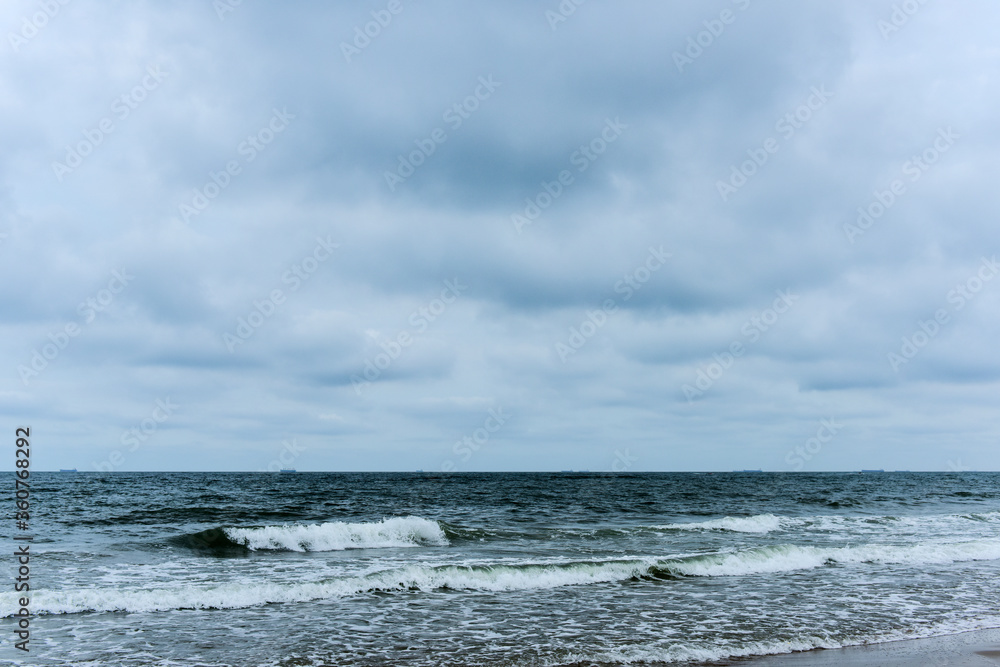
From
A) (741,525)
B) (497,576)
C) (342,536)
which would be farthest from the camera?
(741,525)

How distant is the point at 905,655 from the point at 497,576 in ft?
31.2

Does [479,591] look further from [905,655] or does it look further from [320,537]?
[320,537]

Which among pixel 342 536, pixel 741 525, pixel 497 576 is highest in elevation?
pixel 497 576

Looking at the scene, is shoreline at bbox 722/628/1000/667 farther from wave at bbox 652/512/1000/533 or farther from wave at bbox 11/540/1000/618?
wave at bbox 652/512/1000/533

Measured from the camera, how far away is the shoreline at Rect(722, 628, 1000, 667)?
1032 cm

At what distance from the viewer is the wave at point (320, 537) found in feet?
79.0

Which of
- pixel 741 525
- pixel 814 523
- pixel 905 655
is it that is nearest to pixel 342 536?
pixel 741 525

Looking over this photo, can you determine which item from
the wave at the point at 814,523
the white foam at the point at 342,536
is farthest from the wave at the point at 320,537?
the wave at the point at 814,523

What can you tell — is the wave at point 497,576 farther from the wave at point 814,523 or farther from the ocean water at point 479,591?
the wave at point 814,523

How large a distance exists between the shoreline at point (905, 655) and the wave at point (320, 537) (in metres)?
16.3

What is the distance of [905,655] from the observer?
1075cm

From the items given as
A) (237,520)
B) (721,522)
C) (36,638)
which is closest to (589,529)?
(721,522)

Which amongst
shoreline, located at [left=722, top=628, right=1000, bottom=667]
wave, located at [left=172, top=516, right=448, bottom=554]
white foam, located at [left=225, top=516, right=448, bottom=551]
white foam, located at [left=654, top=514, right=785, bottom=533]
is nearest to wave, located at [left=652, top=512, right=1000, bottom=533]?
white foam, located at [left=654, top=514, right=785, bottom=533]

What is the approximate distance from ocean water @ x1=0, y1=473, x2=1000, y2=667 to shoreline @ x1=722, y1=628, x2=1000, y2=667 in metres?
0.38
